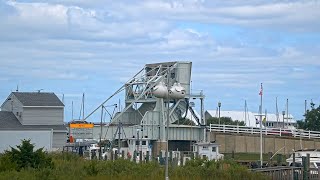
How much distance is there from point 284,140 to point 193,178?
60.6 m

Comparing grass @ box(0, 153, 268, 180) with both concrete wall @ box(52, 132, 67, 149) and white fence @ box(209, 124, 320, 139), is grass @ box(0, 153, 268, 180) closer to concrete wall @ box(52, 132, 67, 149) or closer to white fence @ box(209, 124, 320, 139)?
concrete wall @ box(52, 132, 67, 149)

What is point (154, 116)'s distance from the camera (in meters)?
92.9

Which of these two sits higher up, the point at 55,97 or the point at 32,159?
the point at 55,97

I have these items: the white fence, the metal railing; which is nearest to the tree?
the white fence

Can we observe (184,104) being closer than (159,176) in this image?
No

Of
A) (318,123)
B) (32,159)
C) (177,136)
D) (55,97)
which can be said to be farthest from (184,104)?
(32,159)

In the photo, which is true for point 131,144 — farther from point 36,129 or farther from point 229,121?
point 229,121

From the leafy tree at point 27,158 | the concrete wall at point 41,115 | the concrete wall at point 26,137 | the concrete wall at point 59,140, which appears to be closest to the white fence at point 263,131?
the concrete wall at point 59,140

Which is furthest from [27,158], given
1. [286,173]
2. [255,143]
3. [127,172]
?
[255,143]

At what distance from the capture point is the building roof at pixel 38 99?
271 feet

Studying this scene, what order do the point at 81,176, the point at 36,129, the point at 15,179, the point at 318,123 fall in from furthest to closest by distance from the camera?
the point at 318,123, the point at 36,129, the point at 81,176, the point at 15,179

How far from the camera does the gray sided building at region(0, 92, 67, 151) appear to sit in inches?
3157

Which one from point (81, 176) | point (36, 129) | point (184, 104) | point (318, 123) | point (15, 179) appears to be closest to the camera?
point (15, 179)

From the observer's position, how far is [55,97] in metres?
85.6
